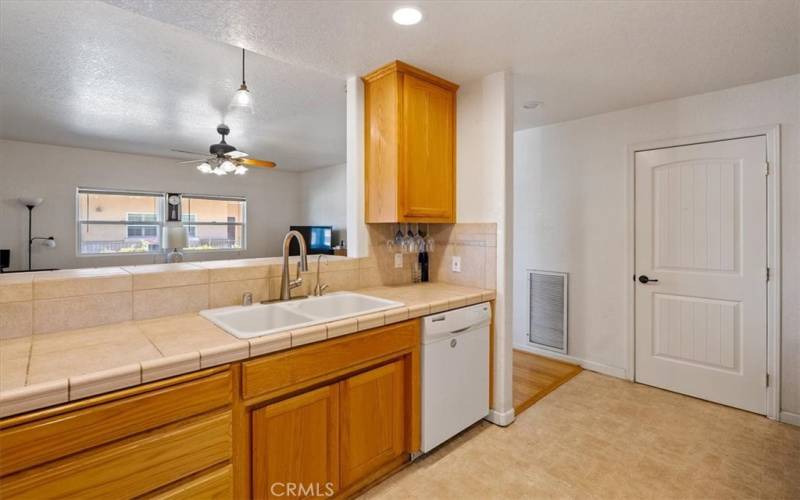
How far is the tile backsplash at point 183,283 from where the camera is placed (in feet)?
4.83

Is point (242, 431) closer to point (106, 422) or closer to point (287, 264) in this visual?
point (106, 422)

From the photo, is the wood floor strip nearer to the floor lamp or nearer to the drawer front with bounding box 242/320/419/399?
the drawer front with bounding box 242/320/419/399

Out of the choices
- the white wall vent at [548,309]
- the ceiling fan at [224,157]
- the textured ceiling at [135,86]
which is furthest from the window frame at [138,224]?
the white wall vent at [548,309]

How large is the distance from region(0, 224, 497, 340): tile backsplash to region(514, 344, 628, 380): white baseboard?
158cm

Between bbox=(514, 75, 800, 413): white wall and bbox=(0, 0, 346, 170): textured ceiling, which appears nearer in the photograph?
bbox=(0, 0, 346, 170): textured ceiling

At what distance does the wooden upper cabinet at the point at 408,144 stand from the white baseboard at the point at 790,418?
2.52 m

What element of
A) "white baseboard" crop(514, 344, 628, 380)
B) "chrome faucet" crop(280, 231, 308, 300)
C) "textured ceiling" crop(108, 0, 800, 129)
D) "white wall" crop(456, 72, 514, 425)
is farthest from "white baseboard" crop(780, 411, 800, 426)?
"chrome faucet" crop(280, 231, 308, 300)

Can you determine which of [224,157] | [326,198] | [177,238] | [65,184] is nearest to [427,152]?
[224,157]

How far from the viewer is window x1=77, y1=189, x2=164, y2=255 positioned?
5480 millimetres

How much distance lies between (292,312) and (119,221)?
5417mm

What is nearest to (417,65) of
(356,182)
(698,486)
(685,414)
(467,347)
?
(356,182)

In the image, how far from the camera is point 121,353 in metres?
1.24

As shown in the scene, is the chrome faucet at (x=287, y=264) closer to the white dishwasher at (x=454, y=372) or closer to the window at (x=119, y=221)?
the white dishwasher at (x=454, y=372)

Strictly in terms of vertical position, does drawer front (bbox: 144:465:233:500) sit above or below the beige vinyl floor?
above
